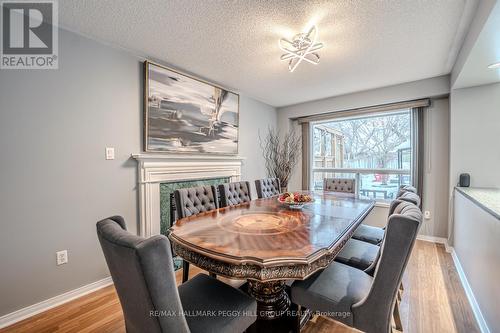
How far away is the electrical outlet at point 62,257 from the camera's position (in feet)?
6.45

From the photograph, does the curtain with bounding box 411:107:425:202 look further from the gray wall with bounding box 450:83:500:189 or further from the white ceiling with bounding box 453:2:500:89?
the white ceiling with bounding box 453:2:500:89

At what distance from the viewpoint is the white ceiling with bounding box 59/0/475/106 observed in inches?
68.1

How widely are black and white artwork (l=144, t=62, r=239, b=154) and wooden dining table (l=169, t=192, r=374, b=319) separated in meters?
1.27

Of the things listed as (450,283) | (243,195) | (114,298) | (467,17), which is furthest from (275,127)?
(114,298)

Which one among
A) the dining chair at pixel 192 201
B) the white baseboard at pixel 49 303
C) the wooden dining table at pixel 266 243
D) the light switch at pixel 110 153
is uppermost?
the light switch at pixel 110 153

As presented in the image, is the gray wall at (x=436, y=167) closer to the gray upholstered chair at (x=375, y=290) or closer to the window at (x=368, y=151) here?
the window at (x=368, y=151)

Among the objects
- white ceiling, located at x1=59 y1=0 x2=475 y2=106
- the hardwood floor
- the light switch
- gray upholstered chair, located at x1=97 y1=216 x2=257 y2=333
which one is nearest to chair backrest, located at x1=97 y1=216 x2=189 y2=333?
gray upholstered chair, located at x1=97 y1=216 x2=257 y2=333

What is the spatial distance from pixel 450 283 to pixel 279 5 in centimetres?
310

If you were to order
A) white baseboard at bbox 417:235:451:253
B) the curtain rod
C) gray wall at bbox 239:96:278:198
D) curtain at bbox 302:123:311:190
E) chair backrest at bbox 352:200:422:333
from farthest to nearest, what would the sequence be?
curtain at bbox 302:123:311:190 → gray wall at bbox 239:96:278:198 → the curtain rod → white baseboard at bbox 417:235:451:253 → chair backrest at bbox 352:200:422:333

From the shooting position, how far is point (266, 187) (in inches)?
130

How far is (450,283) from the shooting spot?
7.30 feet

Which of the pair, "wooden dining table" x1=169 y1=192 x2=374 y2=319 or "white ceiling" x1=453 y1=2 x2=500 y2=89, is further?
"white ceiling" x1=453 y1=2 x2=500 y2=89

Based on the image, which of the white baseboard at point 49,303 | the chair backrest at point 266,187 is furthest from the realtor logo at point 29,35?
the chair backrest at point 266,187

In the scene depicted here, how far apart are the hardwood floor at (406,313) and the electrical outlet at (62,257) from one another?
0.37 meters
